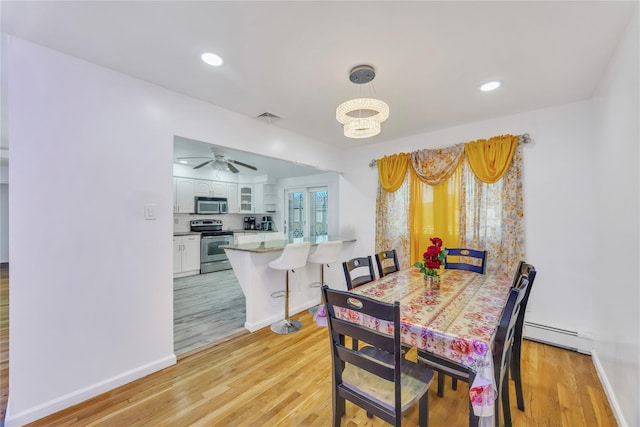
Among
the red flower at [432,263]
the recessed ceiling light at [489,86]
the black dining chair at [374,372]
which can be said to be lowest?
the black dining chair at [374,372]

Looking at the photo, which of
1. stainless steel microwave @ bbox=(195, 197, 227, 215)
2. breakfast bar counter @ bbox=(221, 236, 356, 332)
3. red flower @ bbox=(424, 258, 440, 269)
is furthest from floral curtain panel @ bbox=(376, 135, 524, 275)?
stainless steel microwave @ bbox=(195, 197, 227, 215)

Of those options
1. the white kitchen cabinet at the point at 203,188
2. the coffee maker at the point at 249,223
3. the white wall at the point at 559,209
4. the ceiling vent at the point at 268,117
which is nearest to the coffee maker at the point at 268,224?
the coffee maker at the point at 249,223

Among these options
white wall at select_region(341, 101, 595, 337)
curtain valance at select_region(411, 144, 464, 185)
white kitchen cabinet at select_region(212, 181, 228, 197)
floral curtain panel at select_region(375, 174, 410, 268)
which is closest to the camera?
white wall at select_region(341, 101, 595, 337)

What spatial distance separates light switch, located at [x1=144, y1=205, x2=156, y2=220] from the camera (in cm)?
223

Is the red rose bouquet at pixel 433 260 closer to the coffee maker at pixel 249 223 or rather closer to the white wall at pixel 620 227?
the white wall at pixel 620 227

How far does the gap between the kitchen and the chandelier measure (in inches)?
68.3

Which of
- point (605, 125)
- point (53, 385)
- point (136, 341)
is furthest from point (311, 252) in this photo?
point (605, 125)

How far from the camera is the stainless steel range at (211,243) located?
5852 mm

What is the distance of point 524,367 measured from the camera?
2.37 metres

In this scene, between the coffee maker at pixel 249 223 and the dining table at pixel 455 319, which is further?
the coffee maker at pixel 249 223

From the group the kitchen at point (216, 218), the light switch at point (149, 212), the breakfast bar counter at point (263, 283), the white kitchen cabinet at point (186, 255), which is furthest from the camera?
the white kitchen cabinet at point (186, 255)

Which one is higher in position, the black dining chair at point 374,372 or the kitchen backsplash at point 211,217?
the kitchen backsplash at point 211,217

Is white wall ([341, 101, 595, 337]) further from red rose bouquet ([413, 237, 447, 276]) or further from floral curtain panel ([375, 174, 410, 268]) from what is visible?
red rose bouquet ([413, 237, 447, 276])

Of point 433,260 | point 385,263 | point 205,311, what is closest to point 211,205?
point 205,311
